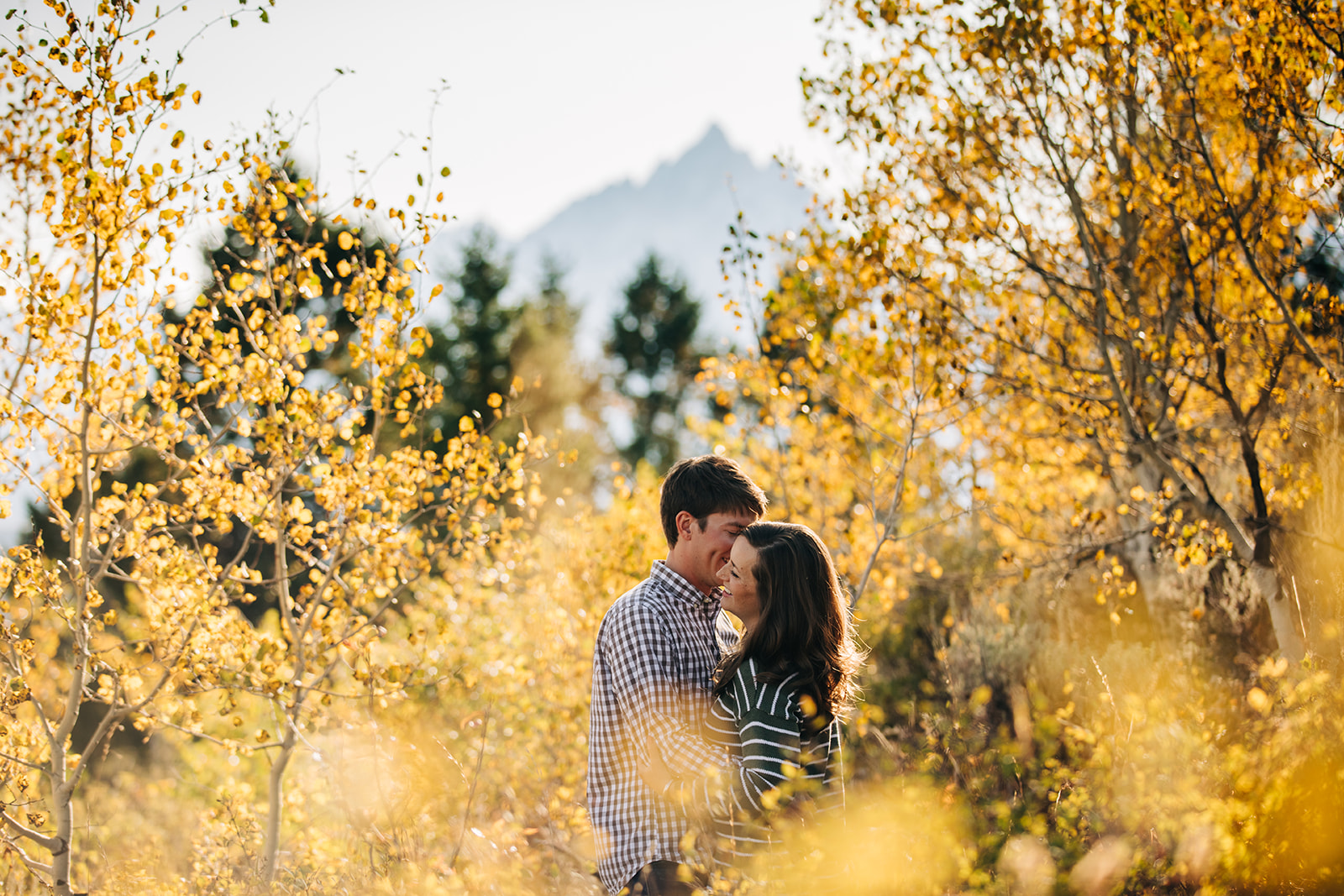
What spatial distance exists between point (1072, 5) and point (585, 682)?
4.85m

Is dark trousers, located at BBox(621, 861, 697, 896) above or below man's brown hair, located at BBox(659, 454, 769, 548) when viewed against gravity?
below

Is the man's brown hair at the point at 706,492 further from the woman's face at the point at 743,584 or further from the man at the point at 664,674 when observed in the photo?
the woman's face at the point at 743,584

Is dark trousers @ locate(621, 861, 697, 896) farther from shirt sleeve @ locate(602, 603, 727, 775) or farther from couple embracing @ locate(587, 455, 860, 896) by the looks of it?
shirt sleeve @ locate(602, 603, 727, 775)

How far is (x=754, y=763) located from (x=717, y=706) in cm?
29

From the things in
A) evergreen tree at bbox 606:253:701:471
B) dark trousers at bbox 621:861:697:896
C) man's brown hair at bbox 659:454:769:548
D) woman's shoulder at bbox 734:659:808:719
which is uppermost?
evergreen tree at bbox 606:253:701:471

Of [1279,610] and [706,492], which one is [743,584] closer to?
[706,492]

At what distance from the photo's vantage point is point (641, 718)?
2.23m

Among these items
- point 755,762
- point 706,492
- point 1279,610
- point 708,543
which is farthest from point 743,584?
point 1279,610

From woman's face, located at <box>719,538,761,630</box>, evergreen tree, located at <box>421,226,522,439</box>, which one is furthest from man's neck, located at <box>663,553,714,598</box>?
evergreen tree, located at <box>421,226,522,439</box>

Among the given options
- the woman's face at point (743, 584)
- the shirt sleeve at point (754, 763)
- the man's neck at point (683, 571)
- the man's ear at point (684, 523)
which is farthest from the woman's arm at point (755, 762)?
the man's ear at point (684, 523)

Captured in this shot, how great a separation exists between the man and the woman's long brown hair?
6.0 inches

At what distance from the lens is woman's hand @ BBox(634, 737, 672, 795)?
2.16m

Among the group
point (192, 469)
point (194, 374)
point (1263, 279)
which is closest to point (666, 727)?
point (192, 469)

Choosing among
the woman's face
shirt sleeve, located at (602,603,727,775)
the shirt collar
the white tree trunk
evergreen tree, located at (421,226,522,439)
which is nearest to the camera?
shirt sleeve, located at (602,603,727,775)
